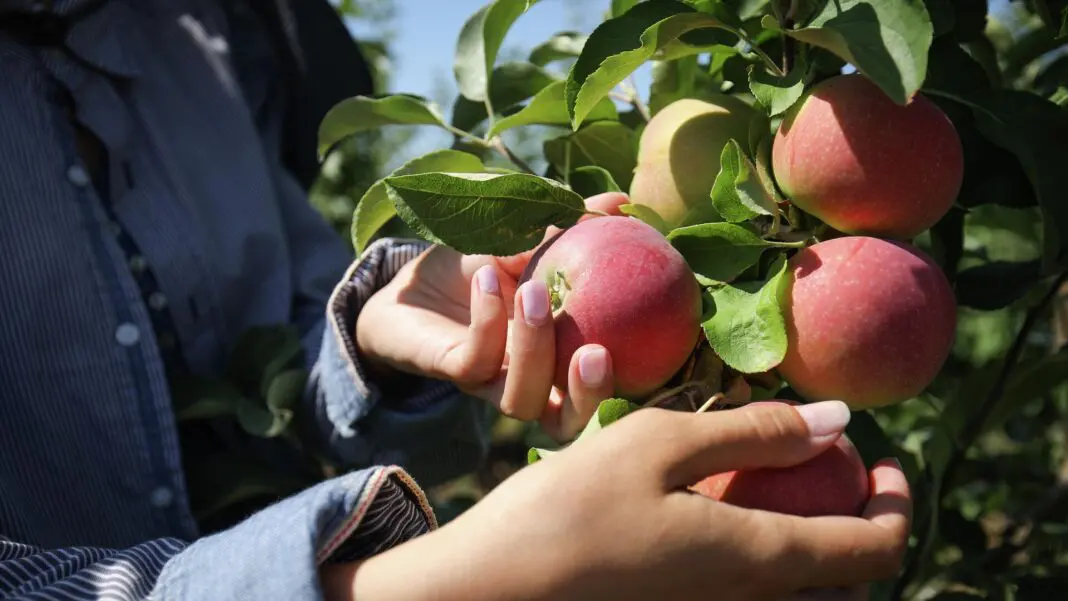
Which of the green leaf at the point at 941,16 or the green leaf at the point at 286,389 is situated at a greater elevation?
the green leaf at the point at 941,16

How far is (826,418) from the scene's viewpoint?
1.86 feet

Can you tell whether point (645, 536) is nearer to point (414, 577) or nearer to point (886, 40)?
point (414, 577)

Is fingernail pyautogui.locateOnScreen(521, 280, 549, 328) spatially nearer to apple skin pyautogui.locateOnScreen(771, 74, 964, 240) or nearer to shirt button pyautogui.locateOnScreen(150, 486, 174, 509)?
apple skin pyautogui.locateOnScreen(771, 74, 964, 240)

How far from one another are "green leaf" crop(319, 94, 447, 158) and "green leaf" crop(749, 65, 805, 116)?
0.97 ft

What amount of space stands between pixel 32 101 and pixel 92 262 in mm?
185

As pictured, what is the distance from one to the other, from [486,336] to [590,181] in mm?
188

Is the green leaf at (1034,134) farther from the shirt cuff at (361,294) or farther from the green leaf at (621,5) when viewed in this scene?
the shirt cuff at (361,294)

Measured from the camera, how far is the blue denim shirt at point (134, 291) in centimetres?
94

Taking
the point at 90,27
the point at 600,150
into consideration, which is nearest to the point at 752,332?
the point at 600,150

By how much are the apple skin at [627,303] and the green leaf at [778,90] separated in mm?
116

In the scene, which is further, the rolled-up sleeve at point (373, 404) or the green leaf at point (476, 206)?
the rolled-up sleeve at point (373, 404)

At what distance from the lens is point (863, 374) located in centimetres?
61

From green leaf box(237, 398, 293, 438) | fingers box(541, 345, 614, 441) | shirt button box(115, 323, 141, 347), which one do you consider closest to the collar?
→ shirt button box(115, 323, 141, 347)

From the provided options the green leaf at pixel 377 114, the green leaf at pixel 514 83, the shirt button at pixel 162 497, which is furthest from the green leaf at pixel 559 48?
the shirt button at pixel 162 497
